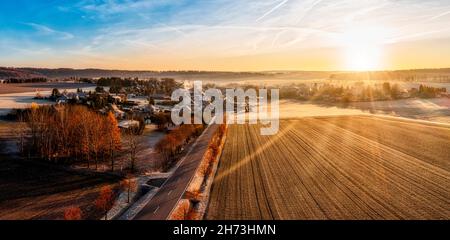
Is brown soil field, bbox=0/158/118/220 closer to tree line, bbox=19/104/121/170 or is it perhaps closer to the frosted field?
tree line, bbox=19/104/121/170

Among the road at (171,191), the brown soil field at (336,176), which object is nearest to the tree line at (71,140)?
the road at (171,191)

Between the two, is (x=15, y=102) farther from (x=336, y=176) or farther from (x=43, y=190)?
(x=336, y=176)

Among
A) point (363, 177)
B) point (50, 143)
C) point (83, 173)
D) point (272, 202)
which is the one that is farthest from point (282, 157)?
point (50, 143)

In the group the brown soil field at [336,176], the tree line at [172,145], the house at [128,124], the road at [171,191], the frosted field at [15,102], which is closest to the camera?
the brown soil field at [336,176]

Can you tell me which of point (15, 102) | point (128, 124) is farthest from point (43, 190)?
point (15, 102)

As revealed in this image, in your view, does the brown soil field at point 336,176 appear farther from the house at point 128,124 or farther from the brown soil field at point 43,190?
the house at point 128,124

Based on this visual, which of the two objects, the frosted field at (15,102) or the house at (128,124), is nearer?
the house at (128,124)

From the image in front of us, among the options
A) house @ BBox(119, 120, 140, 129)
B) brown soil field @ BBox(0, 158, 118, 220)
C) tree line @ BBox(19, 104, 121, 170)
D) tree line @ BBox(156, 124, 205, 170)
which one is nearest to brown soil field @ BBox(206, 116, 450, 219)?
tree line @ BBox(156, 124, 205, 170)
